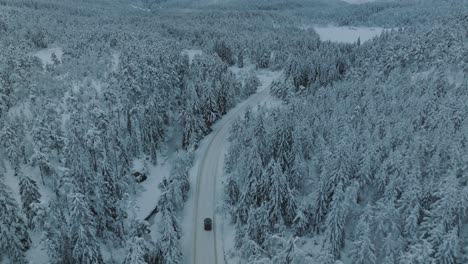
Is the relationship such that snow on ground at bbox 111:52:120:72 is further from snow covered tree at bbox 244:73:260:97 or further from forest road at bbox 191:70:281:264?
snow covered tree at bbox 244:73:260:97

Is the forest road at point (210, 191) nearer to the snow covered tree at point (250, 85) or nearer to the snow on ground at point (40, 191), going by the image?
the snow covered tree at point (250, 85)

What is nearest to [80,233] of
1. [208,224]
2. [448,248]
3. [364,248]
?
[208,224]

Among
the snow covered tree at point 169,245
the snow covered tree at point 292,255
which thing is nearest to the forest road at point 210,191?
the snow covered tree at point 169,245

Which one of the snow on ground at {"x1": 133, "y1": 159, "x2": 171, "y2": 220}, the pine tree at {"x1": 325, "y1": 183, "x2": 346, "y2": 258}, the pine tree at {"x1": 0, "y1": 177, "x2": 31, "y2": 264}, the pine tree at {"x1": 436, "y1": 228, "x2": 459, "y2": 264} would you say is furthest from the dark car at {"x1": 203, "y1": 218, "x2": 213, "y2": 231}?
the pine tree at {"x1": 436, "y1": 228, "x2": 459, "y2": 264}

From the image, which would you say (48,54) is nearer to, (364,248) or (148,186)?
(148,186)

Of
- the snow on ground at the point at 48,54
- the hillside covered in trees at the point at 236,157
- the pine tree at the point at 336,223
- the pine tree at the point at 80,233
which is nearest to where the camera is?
the pine tree at the point at 80,233

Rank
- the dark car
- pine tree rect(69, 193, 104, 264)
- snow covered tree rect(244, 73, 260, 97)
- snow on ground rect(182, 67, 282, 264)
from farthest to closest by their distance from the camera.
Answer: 1. snow covered tree rect(244, 73, 260, 97)
2. the dark car
3. snow on ground rect(182, 67, 282, 264)
4. pine tree rect(69, 193, 104, 264)

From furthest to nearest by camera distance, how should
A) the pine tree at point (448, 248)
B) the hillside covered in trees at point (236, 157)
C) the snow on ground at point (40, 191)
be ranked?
1. the snow on ground at point (40, 191)
2. the hillside covered in trees at point (236, 157)
3. the pine tree at point (448, 248)
